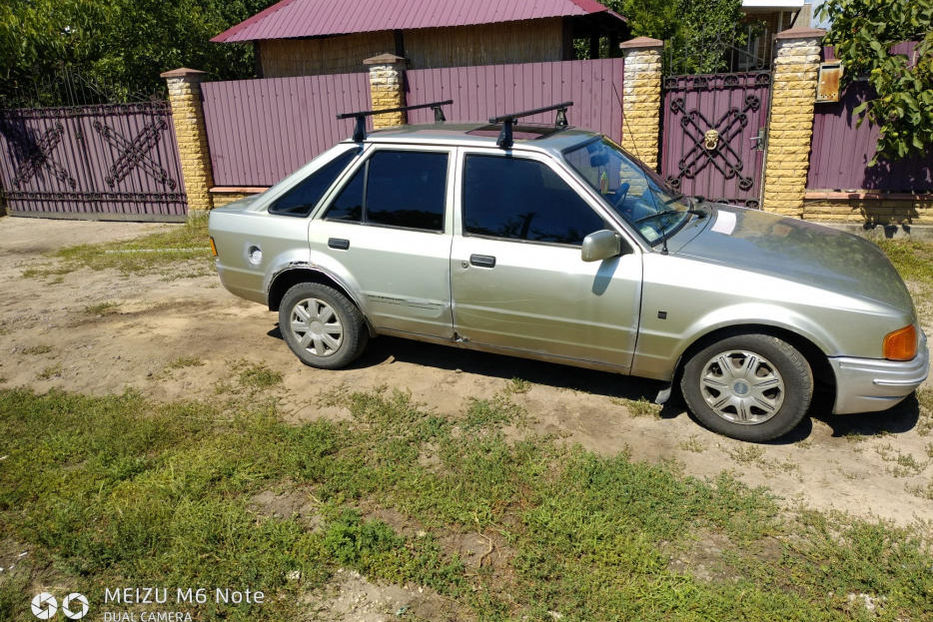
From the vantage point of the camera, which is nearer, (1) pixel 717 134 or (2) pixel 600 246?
(2) pixel 600 246

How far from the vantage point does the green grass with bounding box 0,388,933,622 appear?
314 cm

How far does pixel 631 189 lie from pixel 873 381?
191cm

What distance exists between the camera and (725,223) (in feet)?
16.2

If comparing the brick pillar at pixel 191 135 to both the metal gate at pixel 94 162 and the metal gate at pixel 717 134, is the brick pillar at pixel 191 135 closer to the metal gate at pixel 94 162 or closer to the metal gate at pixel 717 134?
the metal gate at pixel 94 162

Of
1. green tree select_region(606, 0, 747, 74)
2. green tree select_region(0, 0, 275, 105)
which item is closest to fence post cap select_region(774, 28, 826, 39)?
green tree select_region(606, 0, 747, 74)

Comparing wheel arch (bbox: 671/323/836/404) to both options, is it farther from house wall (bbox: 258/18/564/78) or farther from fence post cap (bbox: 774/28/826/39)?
house wall (bbox: 258/18/564/78)

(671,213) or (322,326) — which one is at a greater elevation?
(671,213)

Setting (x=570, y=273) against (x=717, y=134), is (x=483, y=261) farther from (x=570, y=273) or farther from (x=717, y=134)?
(x=717, y=134)

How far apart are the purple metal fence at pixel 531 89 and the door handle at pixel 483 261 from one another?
575 centimetres

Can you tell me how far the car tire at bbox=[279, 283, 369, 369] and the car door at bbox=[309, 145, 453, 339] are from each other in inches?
7.7

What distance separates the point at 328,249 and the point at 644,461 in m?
2.68

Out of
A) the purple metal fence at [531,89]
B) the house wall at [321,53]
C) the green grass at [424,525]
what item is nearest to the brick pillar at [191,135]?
the purple metal fence at [531,89]

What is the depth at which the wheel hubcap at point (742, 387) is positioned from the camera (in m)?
4.13

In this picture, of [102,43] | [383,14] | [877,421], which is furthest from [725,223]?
[102,43]
